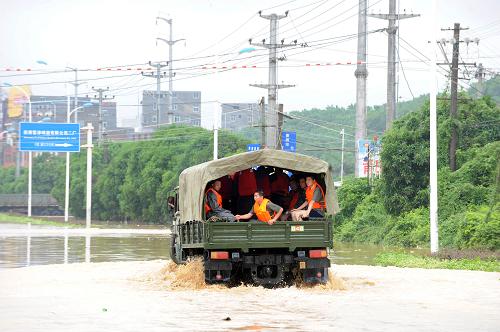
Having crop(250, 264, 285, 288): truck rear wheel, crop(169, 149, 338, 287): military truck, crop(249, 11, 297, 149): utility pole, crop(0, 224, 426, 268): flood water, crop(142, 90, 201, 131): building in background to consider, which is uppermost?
crop(142, 90, 201, 131): building in background

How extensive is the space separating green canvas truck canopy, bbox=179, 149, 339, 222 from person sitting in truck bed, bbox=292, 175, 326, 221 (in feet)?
0.51

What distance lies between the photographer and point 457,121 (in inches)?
1972

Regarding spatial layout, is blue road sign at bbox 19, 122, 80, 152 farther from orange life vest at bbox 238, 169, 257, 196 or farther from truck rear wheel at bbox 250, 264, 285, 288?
truck rear wheel at bbox 250, 264, 285, 288

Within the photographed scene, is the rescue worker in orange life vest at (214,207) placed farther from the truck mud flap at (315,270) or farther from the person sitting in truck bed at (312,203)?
the truck mud flap at (315,270)

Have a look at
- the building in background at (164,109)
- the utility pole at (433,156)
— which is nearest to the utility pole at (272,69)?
the utility pole at (433,156)

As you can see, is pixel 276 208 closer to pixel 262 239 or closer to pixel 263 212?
pixel 263 212

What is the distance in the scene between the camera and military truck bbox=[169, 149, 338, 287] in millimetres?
20156

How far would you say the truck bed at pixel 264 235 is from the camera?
65.9 ft

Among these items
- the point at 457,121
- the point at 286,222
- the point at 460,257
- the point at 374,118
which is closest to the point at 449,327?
the point at 286,222

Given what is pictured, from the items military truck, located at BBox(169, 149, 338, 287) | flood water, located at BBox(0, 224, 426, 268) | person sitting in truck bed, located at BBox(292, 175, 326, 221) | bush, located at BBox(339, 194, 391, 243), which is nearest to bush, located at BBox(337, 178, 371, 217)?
bush, located at BBox(339, 194, 391, 243)

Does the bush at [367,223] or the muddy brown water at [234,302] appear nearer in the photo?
the muddy brown water at [234,302]

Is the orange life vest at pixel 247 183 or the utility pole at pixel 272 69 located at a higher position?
the utility pole at pixel 272 69

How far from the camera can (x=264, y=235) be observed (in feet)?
66.6

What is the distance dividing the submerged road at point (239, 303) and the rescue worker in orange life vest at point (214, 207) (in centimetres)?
117
